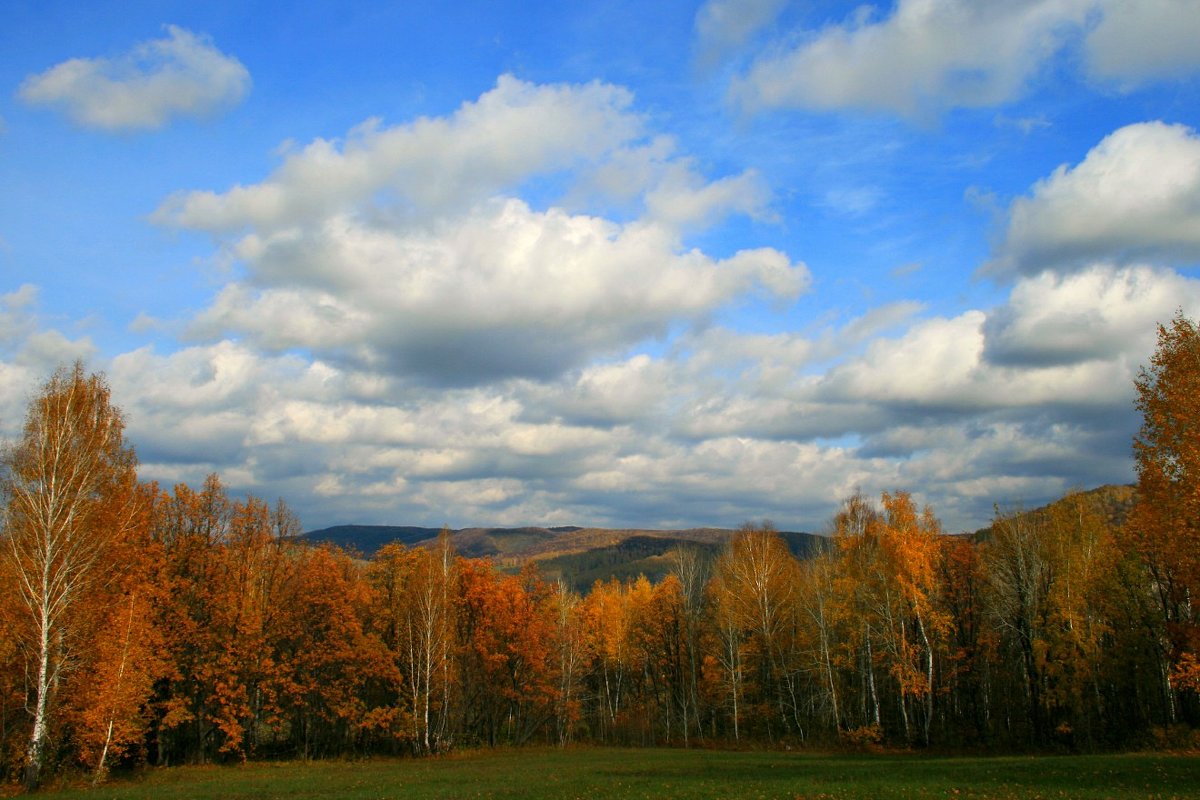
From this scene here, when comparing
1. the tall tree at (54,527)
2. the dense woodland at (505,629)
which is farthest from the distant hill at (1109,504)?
the tall tree at (54,527)

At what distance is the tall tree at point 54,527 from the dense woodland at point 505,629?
5.3 inches

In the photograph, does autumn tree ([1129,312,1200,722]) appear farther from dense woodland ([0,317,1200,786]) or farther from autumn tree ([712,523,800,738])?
autumn tree ([712,523,800,738])

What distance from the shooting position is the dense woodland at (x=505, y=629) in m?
37.5

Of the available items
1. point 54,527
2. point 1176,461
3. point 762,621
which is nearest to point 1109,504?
point 762,621

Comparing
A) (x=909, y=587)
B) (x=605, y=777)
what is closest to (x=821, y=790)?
(x=605, y=777)

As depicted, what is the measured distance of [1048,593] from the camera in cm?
5744

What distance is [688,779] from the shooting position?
36.1 m

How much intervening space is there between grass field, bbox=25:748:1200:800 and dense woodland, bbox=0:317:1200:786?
14.1ft

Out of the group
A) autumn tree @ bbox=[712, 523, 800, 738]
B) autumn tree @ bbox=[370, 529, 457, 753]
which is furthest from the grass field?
autumn tree @ bbox=[712, 523, 800, 738]

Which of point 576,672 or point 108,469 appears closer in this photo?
point 108,469

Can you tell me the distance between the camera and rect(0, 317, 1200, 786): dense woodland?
37.5m

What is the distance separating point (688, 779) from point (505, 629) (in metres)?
36.1

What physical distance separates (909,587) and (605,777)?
31.5 m

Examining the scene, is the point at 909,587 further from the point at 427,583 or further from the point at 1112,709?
the point at 427,583
